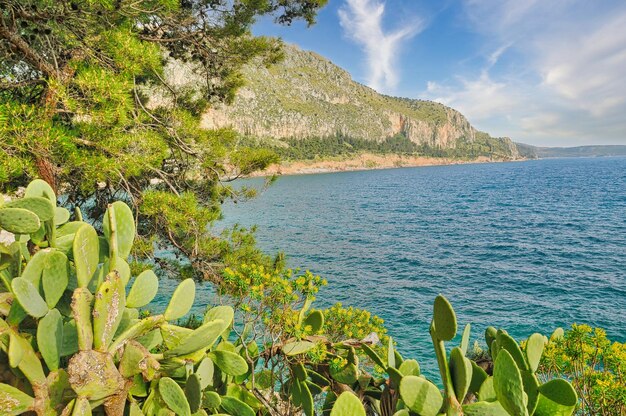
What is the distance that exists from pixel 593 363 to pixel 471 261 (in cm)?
2023

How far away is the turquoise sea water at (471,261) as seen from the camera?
554 inches

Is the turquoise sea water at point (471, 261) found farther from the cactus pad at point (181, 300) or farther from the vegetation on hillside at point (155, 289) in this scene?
the cactus pad at point (181, 300)

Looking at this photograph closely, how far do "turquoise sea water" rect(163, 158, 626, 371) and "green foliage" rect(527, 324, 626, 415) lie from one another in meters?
8.53

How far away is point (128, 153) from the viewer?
5883 mm

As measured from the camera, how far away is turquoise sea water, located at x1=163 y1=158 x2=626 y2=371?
46.1 feet

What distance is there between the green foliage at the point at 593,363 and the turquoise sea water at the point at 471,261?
8531 mm

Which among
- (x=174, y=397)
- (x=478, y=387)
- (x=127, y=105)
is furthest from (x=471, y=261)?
(x=174, y=397)

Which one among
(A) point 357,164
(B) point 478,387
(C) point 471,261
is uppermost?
(A) point 357,164

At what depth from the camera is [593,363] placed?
2846 mm

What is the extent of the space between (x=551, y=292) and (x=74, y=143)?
18.4 meters

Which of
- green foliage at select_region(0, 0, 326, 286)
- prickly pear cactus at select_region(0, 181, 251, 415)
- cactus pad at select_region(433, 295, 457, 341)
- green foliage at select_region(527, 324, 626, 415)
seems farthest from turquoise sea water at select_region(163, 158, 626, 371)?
cactus pad at select_region(433, 295, 457, 341)

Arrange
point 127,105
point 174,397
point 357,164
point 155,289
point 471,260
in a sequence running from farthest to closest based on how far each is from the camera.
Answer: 1. point 357,164
2. point 471,260
3. point 127,105
4. point 155,289
5. point 174,397

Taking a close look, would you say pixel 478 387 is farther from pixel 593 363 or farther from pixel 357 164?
pixel 357 164

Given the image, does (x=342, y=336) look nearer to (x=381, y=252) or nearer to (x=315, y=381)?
(x=315, y=381)
